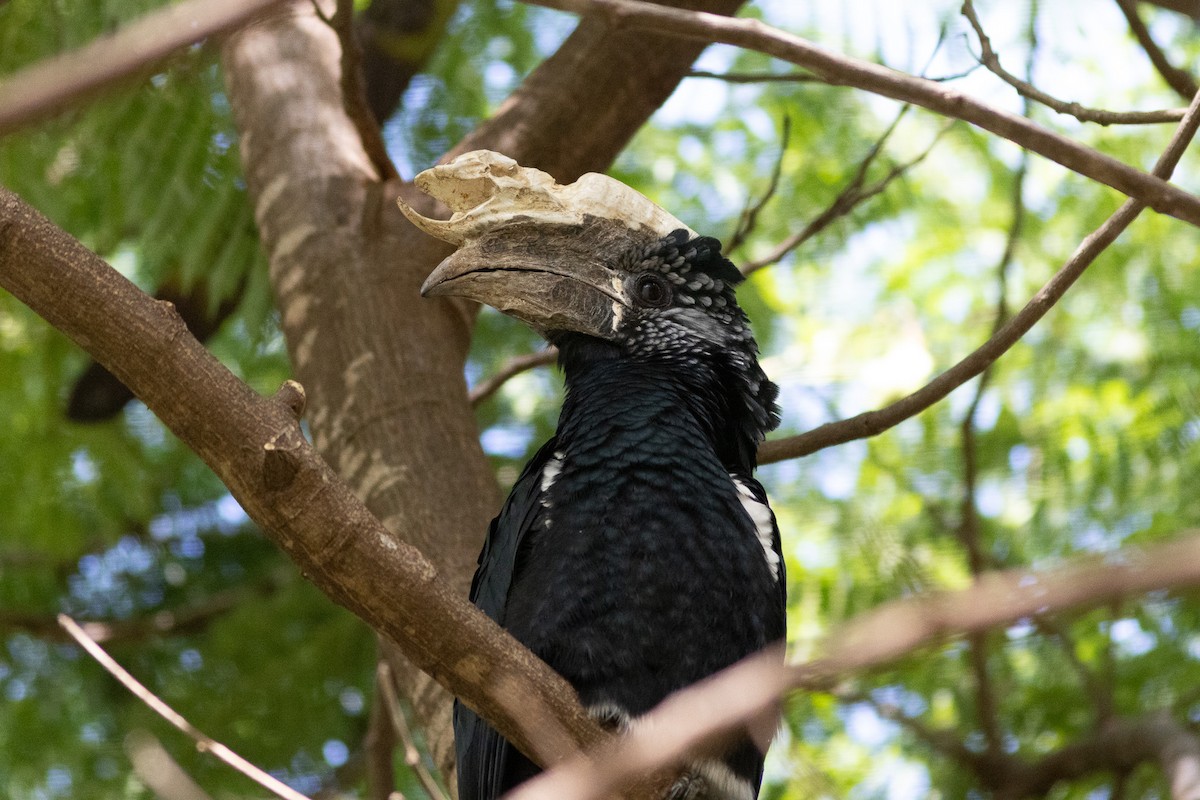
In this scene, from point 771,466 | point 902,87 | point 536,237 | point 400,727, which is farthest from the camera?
point 771,466

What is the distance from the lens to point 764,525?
364 cm

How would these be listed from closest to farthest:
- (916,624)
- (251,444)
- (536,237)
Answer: (916,624) < (251,444) < (536,237)

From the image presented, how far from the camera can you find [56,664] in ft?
21.5

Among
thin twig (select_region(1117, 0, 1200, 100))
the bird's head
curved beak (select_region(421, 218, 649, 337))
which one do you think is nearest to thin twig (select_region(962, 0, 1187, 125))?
thin twig (select_region(1117, 0, 1200, 100))

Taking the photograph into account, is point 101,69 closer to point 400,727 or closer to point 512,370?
point 400,727

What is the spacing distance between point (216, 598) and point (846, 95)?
13.9 ft

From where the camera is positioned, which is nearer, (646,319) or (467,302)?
(646,319)

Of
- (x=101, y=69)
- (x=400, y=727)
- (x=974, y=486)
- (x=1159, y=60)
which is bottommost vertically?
(x=101, y=69)

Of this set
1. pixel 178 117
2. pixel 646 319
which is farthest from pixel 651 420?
pixel 178 117

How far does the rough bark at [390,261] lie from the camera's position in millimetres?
4129

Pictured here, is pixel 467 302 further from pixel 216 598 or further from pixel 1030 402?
pixel 1030 402

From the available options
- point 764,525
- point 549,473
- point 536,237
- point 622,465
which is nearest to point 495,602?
point 549,473

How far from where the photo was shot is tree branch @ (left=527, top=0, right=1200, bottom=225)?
2957 millimetres

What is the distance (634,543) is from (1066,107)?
165 centimetres
